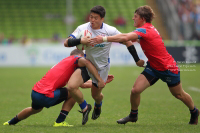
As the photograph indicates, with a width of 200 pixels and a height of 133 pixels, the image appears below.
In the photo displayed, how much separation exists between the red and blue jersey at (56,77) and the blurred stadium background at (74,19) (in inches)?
621

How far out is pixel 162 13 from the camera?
97.2ft

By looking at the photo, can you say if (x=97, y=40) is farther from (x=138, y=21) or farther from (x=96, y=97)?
(x=96, y=97)

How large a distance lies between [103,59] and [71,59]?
0.63 m

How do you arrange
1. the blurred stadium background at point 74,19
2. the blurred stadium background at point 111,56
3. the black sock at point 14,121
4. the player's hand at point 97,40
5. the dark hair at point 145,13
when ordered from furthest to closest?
the blurred stadium background at point 74,19, the blurred stadium background at point 111,56, the dark hair at point 145,13, the black sock at point 14,121, the player's hand at point 97,40

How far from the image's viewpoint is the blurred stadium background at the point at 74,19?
2506cm

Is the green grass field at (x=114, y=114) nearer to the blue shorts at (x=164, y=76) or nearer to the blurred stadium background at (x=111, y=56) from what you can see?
the blurred stadium background at (x=111, y=56)

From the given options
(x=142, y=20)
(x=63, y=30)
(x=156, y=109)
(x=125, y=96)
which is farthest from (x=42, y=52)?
(x=142, y=20)

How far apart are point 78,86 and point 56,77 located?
39 cm

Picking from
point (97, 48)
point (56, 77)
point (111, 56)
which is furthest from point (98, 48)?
point (111, 56)

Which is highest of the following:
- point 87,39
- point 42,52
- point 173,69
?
point 87,39

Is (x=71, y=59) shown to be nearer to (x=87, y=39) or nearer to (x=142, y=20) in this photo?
(x=87, y=39)

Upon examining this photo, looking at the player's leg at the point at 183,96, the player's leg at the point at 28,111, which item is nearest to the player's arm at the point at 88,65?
the player's leg at the point at 28,111

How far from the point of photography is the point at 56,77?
5.79m

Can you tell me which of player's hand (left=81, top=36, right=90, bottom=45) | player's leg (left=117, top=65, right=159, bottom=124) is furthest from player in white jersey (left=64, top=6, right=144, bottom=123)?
player's leg (left=117, top=65, right=159, bottom=124)
